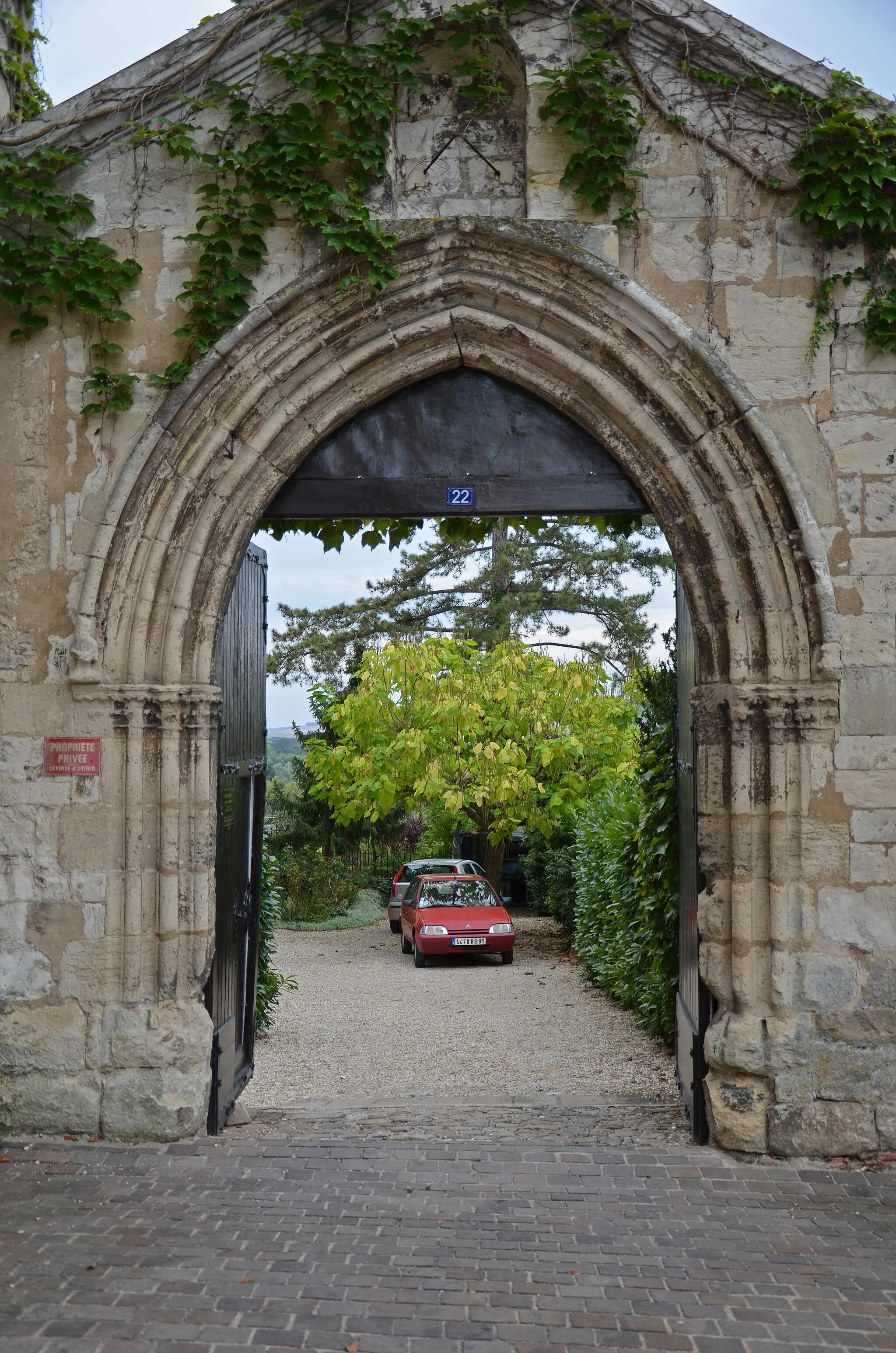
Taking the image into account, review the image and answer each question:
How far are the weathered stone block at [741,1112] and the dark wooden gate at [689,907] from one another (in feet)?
0.63

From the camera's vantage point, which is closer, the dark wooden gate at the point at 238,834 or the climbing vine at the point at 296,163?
the climbing vine at the point at 296,163

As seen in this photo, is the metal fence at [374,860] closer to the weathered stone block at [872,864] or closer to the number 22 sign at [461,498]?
the number 22 sign at [461,498]

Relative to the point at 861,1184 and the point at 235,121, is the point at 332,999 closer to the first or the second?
the point at 861,1184

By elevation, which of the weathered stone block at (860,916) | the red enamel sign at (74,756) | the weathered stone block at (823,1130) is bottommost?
the weathered stone block at (823,1130)

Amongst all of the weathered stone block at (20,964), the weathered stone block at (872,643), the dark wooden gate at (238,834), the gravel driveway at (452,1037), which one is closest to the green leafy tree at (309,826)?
the gravel driveway at (452,1037)

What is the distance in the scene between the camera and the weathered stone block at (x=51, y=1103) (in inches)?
183

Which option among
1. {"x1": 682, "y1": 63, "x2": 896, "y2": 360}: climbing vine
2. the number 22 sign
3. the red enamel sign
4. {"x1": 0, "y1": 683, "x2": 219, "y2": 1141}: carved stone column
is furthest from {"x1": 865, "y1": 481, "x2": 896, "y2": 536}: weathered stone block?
the red enamel sign

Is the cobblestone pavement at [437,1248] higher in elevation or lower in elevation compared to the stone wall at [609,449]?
lower

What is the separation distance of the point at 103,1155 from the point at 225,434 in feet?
10.5

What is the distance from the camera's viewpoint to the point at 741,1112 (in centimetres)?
448

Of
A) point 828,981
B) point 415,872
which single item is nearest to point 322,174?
point 828,981

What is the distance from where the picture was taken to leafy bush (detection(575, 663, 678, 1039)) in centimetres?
651

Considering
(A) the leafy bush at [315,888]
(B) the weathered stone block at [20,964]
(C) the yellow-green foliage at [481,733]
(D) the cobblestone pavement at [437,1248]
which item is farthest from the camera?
(A) the leafy bush at [315,888]

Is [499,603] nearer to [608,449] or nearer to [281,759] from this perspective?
[608,449]
